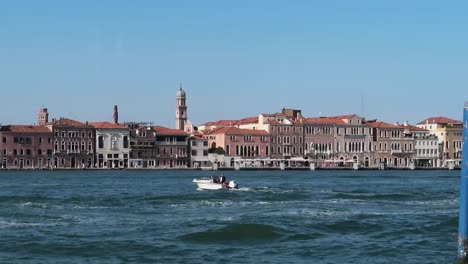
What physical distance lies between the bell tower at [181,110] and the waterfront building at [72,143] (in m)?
17.6

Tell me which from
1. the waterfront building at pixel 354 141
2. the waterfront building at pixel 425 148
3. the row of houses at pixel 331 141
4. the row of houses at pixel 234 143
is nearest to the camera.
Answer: the row of houses at pixel 234 143

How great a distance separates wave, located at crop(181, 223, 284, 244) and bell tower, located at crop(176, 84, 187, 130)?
94563 mm

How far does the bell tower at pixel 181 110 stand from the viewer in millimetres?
121625

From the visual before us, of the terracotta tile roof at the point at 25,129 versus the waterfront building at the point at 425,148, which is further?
the waterfront building at the point at 425,148

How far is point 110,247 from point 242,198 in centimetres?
1947

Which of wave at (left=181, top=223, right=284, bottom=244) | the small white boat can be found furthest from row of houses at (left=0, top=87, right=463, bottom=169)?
wave at (left=181, top=223, right=284, bottom=244)

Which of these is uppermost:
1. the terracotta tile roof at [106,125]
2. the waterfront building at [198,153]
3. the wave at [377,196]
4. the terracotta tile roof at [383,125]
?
the terracotta tile roof at [383,125]

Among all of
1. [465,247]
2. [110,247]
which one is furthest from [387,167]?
[465,247]

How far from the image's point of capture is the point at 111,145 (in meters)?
107

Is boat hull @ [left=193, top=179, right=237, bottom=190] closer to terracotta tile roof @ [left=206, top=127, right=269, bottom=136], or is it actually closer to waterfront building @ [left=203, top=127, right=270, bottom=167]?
waterfront building @ [left=203, top=127, right=270, bottom=167]

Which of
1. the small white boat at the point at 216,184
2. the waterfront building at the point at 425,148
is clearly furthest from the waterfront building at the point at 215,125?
the small white boat at the point at 216,184

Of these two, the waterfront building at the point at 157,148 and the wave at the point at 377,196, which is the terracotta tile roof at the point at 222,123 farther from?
the wave at the point at 377,196

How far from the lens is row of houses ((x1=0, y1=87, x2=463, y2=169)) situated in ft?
340

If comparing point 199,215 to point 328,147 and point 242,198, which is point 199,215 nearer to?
point 242,198
